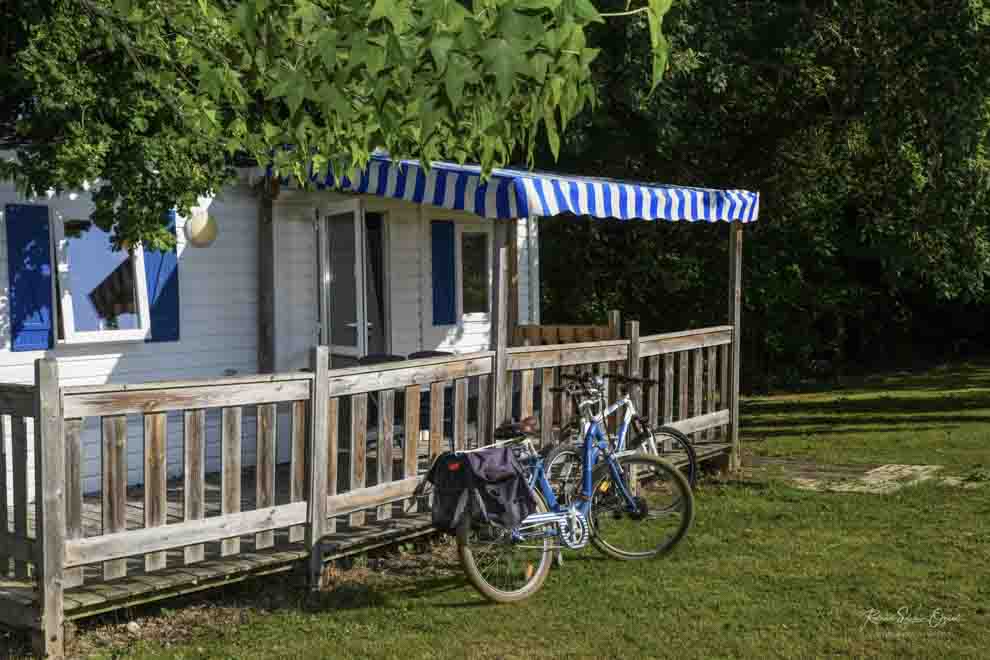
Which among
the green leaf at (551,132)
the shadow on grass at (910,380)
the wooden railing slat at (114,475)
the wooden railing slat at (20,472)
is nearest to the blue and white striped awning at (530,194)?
the wooden railing slat at (114,475)

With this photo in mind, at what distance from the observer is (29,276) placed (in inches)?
351

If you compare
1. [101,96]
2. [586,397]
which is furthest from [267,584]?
[101,96]

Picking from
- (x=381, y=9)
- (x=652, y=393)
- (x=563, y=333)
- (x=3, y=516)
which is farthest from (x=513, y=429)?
(x=563, y=333)

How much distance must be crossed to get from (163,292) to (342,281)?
180 cm

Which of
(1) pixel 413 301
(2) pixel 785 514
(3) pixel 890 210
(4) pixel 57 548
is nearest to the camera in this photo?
(4) pixel 57 548

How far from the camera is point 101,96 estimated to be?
7340 millimetres

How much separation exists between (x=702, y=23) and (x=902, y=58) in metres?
2.40

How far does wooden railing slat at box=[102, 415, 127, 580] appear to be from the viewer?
561 cm

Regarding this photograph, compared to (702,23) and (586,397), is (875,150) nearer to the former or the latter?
(702,23)

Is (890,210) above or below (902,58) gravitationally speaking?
below

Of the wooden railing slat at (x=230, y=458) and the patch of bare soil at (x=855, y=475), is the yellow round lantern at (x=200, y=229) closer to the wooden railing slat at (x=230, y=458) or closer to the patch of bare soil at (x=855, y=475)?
the wooden railing slat at (x=230, y=458)

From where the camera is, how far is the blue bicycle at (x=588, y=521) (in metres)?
6.39

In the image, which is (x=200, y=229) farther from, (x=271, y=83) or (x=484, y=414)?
(x=271, y=83)

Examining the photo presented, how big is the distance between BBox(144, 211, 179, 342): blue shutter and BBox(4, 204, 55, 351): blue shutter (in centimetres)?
88
